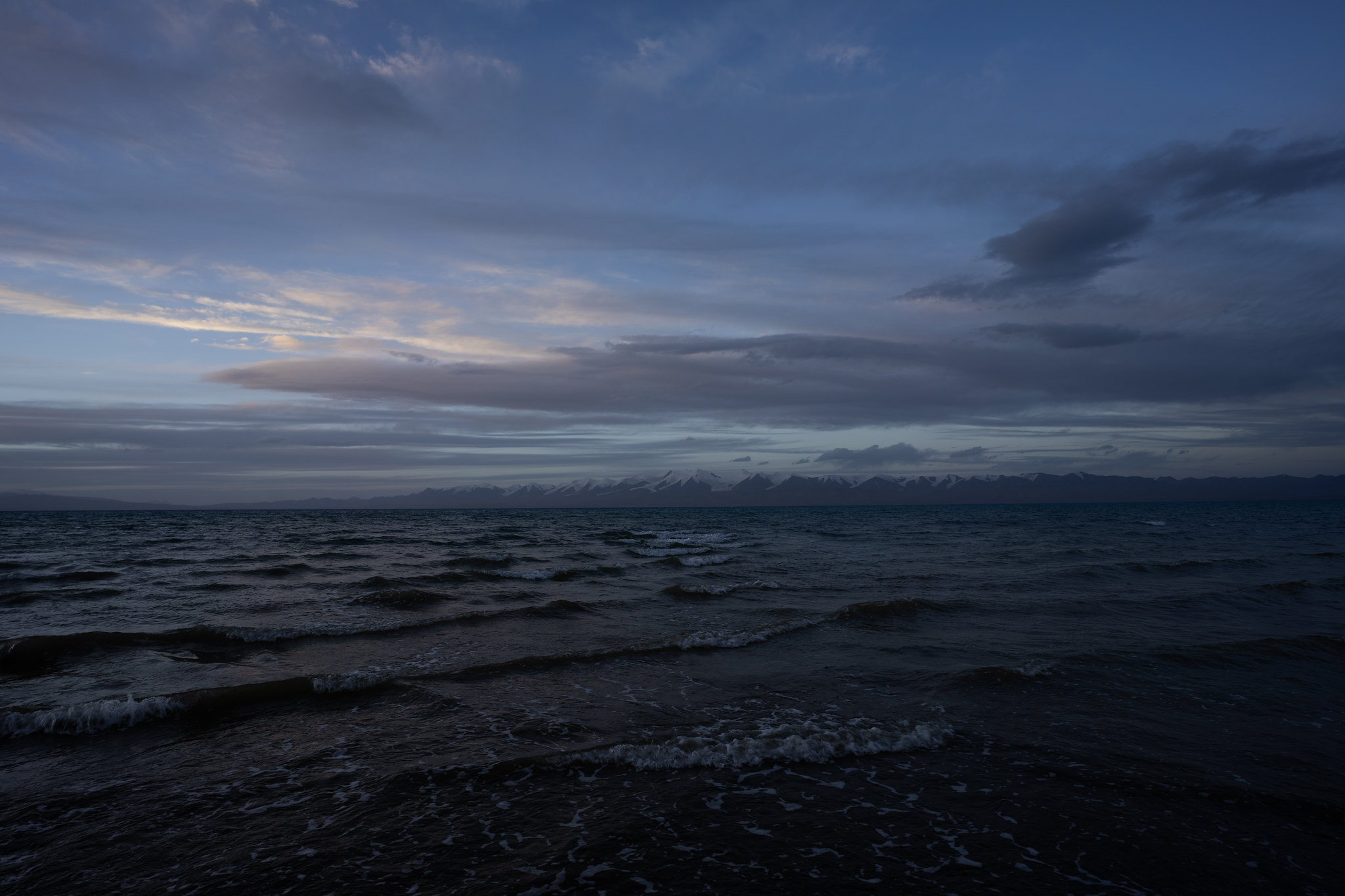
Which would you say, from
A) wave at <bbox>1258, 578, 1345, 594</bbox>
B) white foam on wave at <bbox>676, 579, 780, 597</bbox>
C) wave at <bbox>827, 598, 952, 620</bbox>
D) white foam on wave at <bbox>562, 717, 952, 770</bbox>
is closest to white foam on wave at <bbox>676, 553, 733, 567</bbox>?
white foam on wave at <bbox>676, 579, 780, 597</bbox>

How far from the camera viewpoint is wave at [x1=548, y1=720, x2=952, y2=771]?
8.12 meters

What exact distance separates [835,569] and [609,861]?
2378cm

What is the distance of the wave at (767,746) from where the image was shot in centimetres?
812

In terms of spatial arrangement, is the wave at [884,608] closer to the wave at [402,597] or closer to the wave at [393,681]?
the wave at [393,681]

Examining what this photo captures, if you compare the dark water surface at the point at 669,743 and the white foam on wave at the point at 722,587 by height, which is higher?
the dark water surface at the point at 669,743

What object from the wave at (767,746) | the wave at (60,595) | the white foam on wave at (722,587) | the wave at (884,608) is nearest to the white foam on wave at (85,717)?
the wave at (767,746)

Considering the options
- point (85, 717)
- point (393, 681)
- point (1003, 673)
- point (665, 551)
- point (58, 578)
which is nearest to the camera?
point (85, 717)

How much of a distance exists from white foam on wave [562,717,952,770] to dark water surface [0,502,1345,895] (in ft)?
0.17

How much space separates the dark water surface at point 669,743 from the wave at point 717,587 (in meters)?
1.15

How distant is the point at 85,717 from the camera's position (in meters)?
9.04

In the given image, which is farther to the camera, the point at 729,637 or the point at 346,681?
the point at 729,637

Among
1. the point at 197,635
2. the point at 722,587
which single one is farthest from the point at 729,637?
the point at 197,635

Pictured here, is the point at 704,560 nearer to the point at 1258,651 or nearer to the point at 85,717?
the point at 1258,651

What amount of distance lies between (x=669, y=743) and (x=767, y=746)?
137cm
